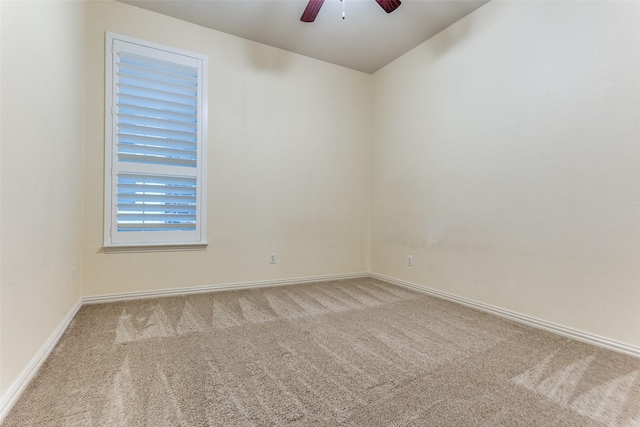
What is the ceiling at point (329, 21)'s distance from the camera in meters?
2.65

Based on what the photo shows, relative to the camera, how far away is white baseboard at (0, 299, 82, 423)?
117 centimetres

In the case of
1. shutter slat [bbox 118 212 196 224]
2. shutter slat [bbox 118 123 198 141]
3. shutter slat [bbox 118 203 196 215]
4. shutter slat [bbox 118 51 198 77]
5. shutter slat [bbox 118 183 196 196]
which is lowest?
shutter slat [bbox 118 212 196 224]

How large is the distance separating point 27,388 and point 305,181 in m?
2.81

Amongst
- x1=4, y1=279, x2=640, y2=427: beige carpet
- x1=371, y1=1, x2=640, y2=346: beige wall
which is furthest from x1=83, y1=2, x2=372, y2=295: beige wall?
x1=371, y1=1, x2=640, y2=346: beige wall

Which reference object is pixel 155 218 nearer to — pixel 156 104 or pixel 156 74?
pixel 156 104

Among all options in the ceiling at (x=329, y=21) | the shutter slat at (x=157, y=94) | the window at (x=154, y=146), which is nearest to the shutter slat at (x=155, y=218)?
the window at (x=154, y=146)

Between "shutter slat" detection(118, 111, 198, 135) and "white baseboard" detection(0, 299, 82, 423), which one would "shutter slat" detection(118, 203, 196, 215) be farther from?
"white baseboard" detection(0, 299, 82, 423)

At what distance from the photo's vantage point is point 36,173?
1.50 m

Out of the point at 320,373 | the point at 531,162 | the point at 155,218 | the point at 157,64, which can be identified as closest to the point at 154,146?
the point at 155,218

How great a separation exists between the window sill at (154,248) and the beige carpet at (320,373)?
0.53 metres

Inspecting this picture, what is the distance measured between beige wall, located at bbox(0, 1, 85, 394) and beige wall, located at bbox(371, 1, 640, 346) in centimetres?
312

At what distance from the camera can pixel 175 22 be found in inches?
114

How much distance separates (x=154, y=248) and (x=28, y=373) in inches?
59.9

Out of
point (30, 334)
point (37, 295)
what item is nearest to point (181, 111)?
point (37, 295)
